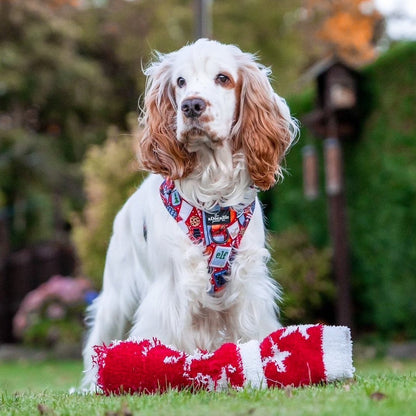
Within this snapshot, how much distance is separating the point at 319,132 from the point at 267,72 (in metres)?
7.88

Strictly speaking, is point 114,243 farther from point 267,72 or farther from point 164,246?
point 267,72

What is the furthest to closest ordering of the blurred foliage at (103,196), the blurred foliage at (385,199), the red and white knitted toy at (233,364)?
1. the blurred foliage at (103,196)
2. the blurred foliage at (385,199)
3. the red and white knitted toy at (233,364)

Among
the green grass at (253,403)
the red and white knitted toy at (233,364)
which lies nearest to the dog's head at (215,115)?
the red and white knitted toy at (233,364)

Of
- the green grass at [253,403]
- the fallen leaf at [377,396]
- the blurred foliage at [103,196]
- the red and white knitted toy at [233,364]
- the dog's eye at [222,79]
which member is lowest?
the green grass at [253,403]

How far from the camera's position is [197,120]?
4.37 meters

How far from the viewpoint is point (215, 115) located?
4.42 metres

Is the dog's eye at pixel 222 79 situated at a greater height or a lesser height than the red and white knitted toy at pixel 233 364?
greater

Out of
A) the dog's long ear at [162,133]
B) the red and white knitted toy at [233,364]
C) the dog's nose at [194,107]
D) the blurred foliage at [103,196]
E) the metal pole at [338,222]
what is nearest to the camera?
the red and white knitted toy at [233,364]

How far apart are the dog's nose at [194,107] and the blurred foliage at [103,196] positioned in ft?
34.5

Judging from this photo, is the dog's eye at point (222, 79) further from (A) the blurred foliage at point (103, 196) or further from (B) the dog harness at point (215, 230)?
(A) the blurred foliage at point (103, 196)

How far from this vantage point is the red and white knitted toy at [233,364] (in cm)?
416

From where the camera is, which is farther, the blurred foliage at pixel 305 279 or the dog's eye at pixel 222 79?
the blurred foliage at pixel 305 279

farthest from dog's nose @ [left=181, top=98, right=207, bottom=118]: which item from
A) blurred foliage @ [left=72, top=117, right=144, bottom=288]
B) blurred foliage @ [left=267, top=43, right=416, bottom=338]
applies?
blurred foliage @ [left=72, top=117, right=144, bottom=288]

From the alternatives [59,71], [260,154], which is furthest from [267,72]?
[59,71]
